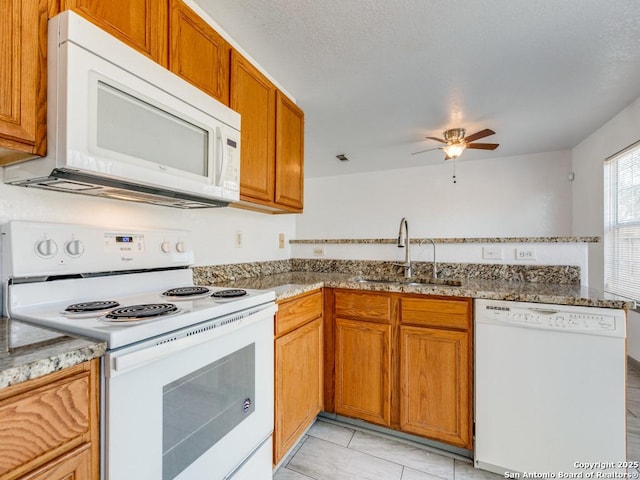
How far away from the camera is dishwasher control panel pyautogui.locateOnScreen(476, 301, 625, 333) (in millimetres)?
1346

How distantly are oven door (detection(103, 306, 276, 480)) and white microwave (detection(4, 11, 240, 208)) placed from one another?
1.83 feet

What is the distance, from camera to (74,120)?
81 cm

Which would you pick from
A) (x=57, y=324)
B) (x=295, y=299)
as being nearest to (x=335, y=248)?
(x=295, y=299)

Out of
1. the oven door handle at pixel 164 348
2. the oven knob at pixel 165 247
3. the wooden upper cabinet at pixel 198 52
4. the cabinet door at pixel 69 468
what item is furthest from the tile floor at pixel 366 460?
the wooden upper cabinet at pixel 198 52

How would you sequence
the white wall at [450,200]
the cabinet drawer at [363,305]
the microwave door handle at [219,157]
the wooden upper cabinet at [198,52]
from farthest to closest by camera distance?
the white wall at [450,200], the cabinet drawer at [363,305], the microwave door handle at [219,157], the wooden upper cabinet at [198,52]

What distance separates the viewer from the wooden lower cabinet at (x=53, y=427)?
0.54 m

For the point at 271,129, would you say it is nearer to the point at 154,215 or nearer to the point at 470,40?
the point at 154,215

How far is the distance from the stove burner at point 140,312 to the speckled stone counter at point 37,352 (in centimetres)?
12

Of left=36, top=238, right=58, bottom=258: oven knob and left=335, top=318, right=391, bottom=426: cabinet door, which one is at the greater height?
left=36, top=238, right=58, bottom=258: oven knob

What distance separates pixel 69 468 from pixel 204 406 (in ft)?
1.27

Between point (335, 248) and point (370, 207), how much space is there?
151cm

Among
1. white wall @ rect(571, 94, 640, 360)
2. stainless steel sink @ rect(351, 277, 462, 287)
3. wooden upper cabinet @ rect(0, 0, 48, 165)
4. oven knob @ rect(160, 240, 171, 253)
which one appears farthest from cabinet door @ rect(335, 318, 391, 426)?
white wall @ rect(571, 94, 640, 360)

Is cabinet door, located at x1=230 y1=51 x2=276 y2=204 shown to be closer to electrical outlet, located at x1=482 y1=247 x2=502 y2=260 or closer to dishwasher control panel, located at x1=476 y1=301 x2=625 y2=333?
dishwasher control panel, located at x1=476 y1=301 x2=625 y2=333

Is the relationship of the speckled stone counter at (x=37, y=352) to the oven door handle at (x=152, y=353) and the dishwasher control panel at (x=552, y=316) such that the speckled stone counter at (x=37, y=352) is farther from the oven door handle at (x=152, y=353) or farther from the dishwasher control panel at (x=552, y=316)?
the dishwasher control panel at (x=552, y=316)
